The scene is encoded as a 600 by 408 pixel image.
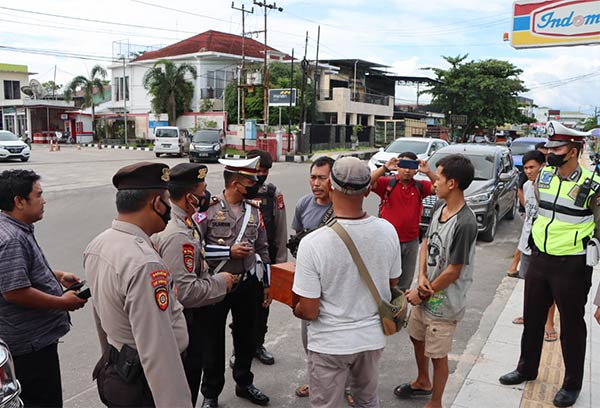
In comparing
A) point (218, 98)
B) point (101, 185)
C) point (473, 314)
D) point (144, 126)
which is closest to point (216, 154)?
point (101, 185)

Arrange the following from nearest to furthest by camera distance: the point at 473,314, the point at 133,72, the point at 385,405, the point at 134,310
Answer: the point at 134,310
the point at 385,405
the point at 473,314
the point at 133,72

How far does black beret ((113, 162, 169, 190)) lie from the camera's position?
2150mm

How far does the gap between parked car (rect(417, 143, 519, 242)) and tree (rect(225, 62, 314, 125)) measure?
25.6 metres

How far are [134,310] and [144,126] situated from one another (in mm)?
40494

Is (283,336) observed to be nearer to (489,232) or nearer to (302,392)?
(302,392)

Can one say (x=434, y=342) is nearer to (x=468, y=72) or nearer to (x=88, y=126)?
(x=468, y=72)

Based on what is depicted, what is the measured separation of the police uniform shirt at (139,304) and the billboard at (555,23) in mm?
6481

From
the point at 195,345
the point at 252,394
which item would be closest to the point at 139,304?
the point at 195,345

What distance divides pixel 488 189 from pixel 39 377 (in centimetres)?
822

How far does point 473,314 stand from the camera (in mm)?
5648

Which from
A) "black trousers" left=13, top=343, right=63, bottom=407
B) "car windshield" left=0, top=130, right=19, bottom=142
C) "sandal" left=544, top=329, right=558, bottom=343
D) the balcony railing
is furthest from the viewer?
the balcony railing

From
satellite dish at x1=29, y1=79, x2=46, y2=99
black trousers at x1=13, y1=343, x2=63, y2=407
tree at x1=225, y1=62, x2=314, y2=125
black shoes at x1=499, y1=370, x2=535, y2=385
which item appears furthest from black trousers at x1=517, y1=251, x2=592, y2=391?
satellite dish at x1=29, y1=79, x2=46, y2=99

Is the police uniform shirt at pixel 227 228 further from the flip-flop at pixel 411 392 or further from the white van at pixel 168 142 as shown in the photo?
the white van at pixel 168 142

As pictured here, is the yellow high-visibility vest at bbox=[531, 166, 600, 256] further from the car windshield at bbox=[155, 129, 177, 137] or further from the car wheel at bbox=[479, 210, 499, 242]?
the car windshield at bbox=[155, 129, 177, 137]
